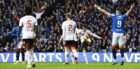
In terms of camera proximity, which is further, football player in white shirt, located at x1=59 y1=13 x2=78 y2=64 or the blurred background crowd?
the blurred background crowd

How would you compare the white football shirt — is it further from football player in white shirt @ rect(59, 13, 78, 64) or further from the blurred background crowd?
the blurred background crowd

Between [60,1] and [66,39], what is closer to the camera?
[66,39]

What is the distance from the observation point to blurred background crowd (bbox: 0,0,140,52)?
36188mm

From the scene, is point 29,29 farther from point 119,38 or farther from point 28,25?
point 119,38

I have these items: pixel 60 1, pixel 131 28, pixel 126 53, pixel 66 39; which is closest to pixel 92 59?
pixel 126 53

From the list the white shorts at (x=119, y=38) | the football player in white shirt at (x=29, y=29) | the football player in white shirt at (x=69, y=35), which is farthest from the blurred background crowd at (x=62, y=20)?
the football player in white shirt at (x=29, y=29)

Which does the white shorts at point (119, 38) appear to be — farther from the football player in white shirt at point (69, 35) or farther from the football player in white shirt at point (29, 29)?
the football player in white shirt at point (29, 29)

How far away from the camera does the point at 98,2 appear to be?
42344 mm

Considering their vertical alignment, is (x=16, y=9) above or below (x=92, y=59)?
above

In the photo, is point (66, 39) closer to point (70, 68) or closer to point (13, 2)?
point (70, 68)

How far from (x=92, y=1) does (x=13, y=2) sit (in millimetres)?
6443

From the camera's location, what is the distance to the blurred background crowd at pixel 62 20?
3619 centimetres

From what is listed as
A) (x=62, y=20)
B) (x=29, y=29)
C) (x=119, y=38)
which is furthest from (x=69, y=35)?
(x=62, y=20)

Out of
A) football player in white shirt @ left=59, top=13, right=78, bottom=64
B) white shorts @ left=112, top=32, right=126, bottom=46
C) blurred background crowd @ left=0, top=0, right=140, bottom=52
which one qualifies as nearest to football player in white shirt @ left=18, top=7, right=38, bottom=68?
football player in white shirt @ left=59, top=13, right=78, bottom=64
